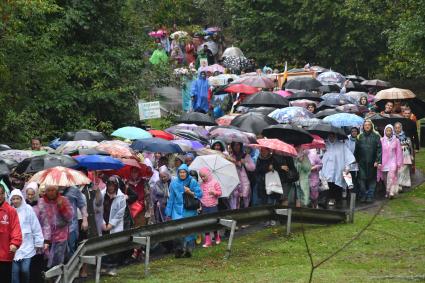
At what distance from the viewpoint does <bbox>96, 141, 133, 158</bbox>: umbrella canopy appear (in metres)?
16.7

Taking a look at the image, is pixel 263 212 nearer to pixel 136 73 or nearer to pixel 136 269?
pixel 136 269

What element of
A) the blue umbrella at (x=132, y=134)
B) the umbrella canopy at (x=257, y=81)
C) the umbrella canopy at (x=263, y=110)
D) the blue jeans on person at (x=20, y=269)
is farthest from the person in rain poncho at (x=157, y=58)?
the blue jeans on person at (x=20, y=269)

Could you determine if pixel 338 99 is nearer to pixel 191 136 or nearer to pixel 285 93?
pixel 285 93

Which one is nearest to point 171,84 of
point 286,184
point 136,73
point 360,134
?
point 136,73

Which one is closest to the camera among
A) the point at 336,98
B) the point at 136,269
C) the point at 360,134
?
the point at 136,269

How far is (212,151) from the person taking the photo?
61.5 feet

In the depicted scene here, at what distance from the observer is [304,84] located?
30500 millimetres

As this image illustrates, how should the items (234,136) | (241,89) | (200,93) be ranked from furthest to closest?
(200,93) < (241,89) < (234,136)

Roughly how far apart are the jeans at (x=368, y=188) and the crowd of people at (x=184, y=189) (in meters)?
0.02

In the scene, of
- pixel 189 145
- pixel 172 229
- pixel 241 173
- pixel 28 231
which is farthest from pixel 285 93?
pixel 28 231

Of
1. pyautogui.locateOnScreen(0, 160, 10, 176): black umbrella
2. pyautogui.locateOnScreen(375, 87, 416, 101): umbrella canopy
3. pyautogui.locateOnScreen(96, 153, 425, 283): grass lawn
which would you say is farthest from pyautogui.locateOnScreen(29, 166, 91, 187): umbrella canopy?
pyautogui.locateOnScreen(375, 87, 416, 101): umbrella canopy

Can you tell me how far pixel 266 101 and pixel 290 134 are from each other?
5936 millimetres

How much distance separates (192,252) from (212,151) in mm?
2699

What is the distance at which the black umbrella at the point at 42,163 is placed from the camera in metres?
15.1
